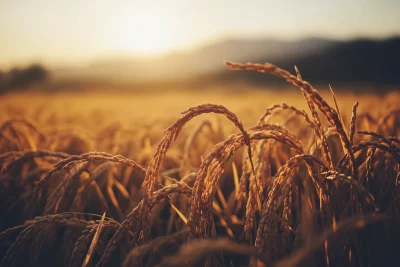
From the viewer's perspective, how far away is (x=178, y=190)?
36.3 inches

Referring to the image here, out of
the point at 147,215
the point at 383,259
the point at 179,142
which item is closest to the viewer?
the point at 147,215

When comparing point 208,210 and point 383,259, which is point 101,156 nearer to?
point 208,210

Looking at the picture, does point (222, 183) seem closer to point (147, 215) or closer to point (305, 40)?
point (147, 215)

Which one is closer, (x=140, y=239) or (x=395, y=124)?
(x=140, y=239)

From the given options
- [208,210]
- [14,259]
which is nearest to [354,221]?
[208,210]

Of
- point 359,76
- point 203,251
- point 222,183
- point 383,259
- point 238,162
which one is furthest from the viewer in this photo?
point 359,76

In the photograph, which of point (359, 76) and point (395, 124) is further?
point (359, 76)

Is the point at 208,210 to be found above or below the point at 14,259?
above

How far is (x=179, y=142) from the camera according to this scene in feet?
9.97

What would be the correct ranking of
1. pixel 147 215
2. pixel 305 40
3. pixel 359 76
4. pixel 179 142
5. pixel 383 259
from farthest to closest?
1. pixel 305 40
2. pixel 359 76
3. pixel 179 142
4. pixel 383 259
5. pixel 147 215

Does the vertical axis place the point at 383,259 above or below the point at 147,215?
below

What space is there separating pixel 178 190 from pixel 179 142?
6.96 feet

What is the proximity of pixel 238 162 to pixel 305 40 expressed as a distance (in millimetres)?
115337

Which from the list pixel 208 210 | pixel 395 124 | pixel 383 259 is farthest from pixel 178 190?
pixel 395 124
